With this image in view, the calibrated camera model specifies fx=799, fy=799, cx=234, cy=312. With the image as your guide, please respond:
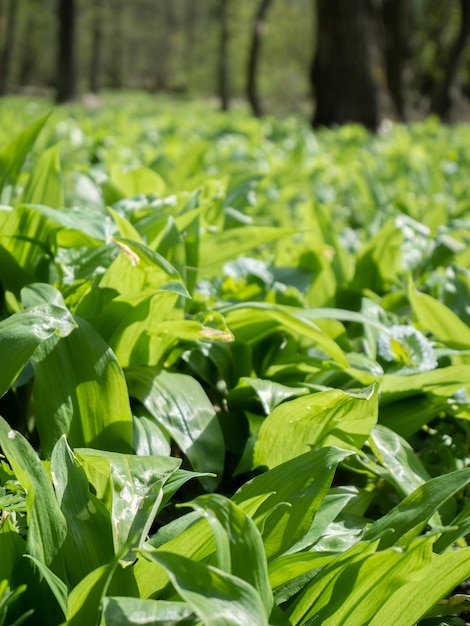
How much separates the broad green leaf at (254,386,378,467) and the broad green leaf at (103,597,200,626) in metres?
0.48

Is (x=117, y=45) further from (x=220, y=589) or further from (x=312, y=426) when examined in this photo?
(x=220, y=589)

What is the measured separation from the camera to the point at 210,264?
6.56 feet

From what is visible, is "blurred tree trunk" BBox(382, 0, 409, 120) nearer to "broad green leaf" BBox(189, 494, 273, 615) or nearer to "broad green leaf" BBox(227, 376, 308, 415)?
"broad green leaf" BBox(227, 376, 308, 415)

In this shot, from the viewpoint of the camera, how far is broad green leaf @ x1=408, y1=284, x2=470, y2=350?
1.86 meters

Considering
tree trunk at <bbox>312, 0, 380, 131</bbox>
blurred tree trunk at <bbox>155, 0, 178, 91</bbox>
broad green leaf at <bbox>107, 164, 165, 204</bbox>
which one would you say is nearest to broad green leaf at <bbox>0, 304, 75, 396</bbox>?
broad green leaf at <bbox>107, 164, 165, 204</bbox>

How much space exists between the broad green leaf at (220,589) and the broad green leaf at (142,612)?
0.13ft

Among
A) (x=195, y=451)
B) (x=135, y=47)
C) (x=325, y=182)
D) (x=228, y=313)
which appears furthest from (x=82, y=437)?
(x=135, y=47)

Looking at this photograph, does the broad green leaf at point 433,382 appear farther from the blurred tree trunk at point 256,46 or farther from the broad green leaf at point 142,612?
the blurred tree trunk at point 256,46

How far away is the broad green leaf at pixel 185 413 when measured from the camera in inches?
54.6

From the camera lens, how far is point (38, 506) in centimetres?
103

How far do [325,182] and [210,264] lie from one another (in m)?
2.56

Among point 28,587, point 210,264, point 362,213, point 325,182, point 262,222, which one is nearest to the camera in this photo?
point 28,587

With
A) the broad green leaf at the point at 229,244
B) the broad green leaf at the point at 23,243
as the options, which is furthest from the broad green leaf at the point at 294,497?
the broad green leaf at the point at 229,244

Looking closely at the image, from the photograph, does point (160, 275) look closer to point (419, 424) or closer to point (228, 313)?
point (228, 313)
